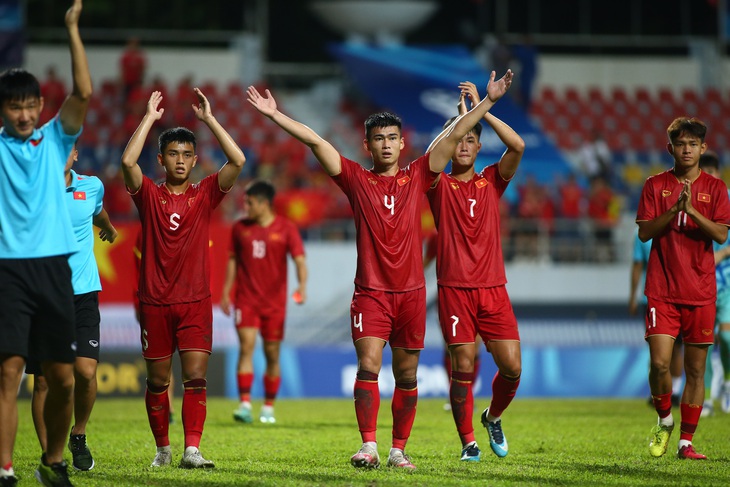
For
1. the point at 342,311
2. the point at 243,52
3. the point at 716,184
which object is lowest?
the point at 342,311

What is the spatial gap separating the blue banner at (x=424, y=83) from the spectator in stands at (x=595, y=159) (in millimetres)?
1349

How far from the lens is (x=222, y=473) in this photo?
728 cm

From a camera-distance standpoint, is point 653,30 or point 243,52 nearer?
point 243,52

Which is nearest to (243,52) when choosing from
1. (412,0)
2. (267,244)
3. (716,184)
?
(412,0)

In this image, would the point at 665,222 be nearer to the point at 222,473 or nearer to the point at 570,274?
the point at 222,473

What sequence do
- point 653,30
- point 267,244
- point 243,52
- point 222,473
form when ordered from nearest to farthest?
point 222,473, point 267,244, point 243,52, point 653,30

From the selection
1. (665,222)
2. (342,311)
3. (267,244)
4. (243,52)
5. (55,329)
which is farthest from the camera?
(243,52)

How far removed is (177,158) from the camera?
25.9ft

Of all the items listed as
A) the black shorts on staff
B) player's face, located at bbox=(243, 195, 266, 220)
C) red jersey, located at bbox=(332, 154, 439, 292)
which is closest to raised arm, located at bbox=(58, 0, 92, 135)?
the black shorts on staff

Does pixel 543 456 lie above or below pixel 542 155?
below

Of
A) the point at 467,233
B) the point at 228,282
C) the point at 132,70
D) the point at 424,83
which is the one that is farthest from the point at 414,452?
the point at 424,83

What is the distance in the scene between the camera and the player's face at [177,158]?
311 inches

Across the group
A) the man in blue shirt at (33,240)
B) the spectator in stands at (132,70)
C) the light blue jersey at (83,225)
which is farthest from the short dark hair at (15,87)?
the spectator in stands at (132,70)

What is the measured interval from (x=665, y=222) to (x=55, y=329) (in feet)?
15.3
